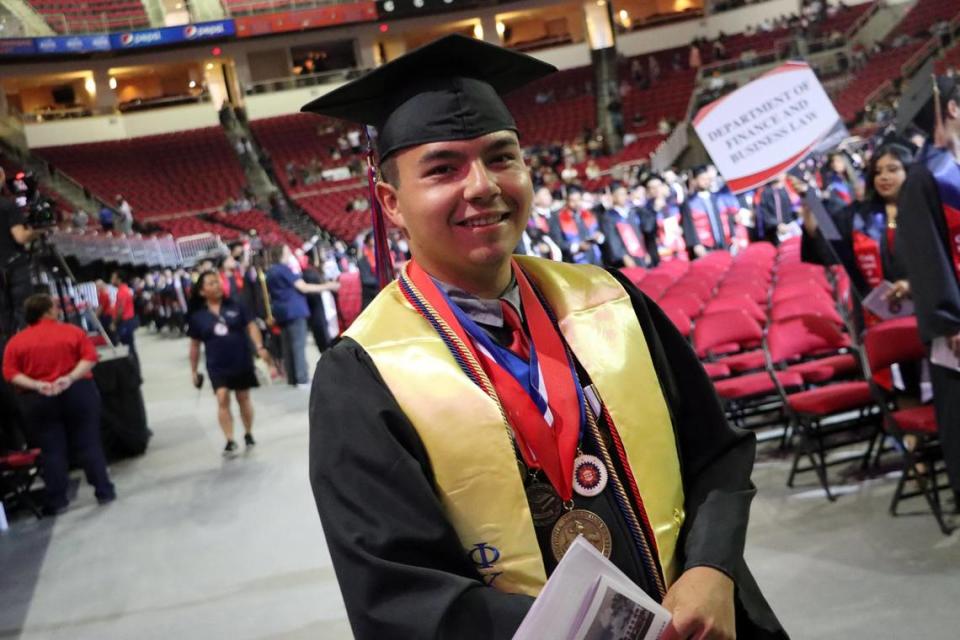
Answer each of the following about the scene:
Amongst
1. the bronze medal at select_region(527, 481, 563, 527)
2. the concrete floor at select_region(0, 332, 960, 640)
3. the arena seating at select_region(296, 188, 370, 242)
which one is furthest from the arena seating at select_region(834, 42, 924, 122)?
the bronze medal at select_region(527, 481, 563, 527)

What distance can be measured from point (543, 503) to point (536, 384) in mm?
170

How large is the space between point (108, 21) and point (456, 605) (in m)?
34.7

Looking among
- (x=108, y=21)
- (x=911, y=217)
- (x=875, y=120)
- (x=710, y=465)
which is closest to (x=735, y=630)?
(x=710, y=465)

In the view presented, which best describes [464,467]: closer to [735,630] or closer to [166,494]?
[735,630]

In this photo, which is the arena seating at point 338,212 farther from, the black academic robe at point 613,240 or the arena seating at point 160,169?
the black academic robe at point 613,240

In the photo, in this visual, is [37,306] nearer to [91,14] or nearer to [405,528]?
[405,528]

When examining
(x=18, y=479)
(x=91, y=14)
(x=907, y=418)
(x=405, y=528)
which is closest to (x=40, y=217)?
(x=18, y=479)

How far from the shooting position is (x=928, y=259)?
365 cm

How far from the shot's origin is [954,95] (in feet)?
12.1

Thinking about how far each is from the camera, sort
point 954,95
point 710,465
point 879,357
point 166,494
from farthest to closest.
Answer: point 166,494 → point 879,357 → point 954,95 → point 710,465

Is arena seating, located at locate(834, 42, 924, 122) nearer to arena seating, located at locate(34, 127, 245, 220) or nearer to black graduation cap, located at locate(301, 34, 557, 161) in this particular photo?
arena seating, located at locate(34, 127, 245, 220)

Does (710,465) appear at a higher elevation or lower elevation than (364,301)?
higher

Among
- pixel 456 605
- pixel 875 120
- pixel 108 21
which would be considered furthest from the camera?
pixel 108 21

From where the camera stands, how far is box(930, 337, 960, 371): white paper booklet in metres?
3.68
